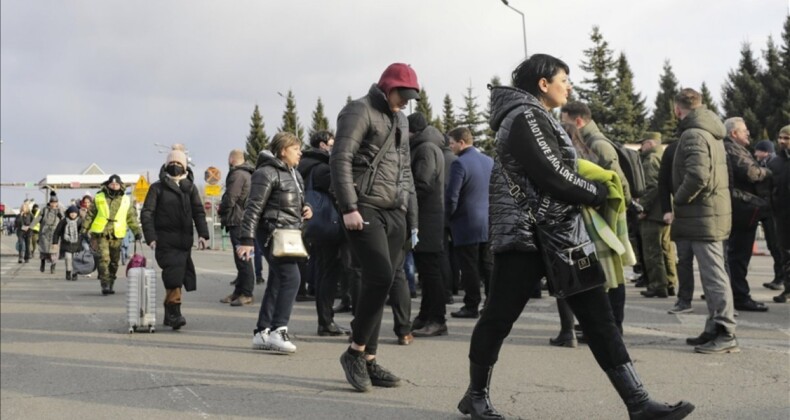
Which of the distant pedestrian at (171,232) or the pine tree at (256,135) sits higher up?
the pine tree at (256,135)

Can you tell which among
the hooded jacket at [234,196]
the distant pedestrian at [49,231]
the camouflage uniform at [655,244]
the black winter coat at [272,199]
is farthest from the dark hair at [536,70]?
the distant pedestrian at [49,231]

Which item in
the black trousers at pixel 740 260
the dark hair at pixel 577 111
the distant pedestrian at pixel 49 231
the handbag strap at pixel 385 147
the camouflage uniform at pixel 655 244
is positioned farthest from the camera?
the distant pedestrian at pixel 49 231

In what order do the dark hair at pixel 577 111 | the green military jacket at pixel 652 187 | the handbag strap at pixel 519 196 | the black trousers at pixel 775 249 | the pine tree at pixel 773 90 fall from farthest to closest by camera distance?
the pine tree at pixel 773 90 < the black trousers at pixel 775 249 < the green military jacket at pixel 652 187 < the dark hair at pixel 577 111 < the handbag strap at pixel 519 196

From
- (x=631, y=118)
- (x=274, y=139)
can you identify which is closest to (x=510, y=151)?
(x=274, y=139)

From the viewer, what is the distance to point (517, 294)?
4129 mm

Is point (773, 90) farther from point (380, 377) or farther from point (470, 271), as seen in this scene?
point (380, 377)

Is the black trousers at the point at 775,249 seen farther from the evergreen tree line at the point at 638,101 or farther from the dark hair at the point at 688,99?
the evergreen tree line at the point at 638,101

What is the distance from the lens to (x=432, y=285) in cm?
732

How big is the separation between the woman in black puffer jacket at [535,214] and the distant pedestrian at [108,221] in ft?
29.8

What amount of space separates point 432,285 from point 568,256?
344 cm

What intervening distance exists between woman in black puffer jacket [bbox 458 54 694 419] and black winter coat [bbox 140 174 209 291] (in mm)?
4796

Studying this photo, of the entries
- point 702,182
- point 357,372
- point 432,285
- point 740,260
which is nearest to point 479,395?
point 357,372

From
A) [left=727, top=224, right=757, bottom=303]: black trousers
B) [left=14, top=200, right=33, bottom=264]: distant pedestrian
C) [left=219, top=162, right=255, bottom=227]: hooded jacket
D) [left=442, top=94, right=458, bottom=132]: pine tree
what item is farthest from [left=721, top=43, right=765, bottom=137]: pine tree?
[left=219, top=162, right=255, bottom=227]: hooded jacket

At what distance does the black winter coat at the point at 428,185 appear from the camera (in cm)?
743
